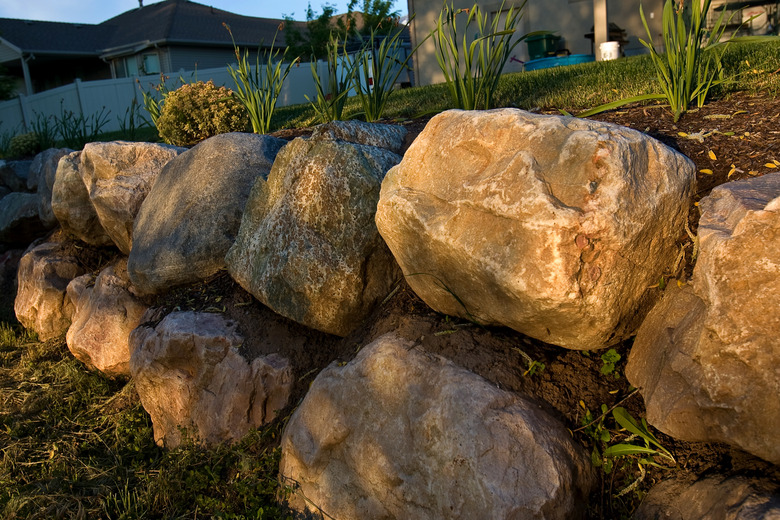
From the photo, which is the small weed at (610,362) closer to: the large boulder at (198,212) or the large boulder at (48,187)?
the large boulder at (198,212)

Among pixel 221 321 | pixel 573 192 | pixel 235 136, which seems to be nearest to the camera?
pixel 573 192

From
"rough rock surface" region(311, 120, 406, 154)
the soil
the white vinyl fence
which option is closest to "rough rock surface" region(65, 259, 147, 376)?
the soil

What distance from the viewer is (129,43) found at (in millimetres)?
24453

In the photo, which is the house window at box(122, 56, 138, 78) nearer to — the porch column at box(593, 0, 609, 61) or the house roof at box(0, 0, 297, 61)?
the house roof at box(0, 0, 297, 61)

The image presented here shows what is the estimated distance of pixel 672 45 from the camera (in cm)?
348

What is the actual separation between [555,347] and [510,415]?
0.50 metres

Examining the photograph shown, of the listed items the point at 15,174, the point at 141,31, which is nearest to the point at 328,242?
the point at 15,174

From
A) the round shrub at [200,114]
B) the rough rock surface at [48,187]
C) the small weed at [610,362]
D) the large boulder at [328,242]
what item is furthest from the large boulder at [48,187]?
the small weed at [610,362]

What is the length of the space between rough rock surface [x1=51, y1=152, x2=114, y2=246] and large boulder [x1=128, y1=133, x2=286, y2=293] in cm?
159

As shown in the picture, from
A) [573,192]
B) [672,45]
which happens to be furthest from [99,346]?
[672,45]

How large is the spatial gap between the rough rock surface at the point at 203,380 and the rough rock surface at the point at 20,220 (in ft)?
14.5

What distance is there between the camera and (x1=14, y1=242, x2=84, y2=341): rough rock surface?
19.2 feet

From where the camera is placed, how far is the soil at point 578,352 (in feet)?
7.29

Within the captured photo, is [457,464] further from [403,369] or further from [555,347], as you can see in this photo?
[555,347]
